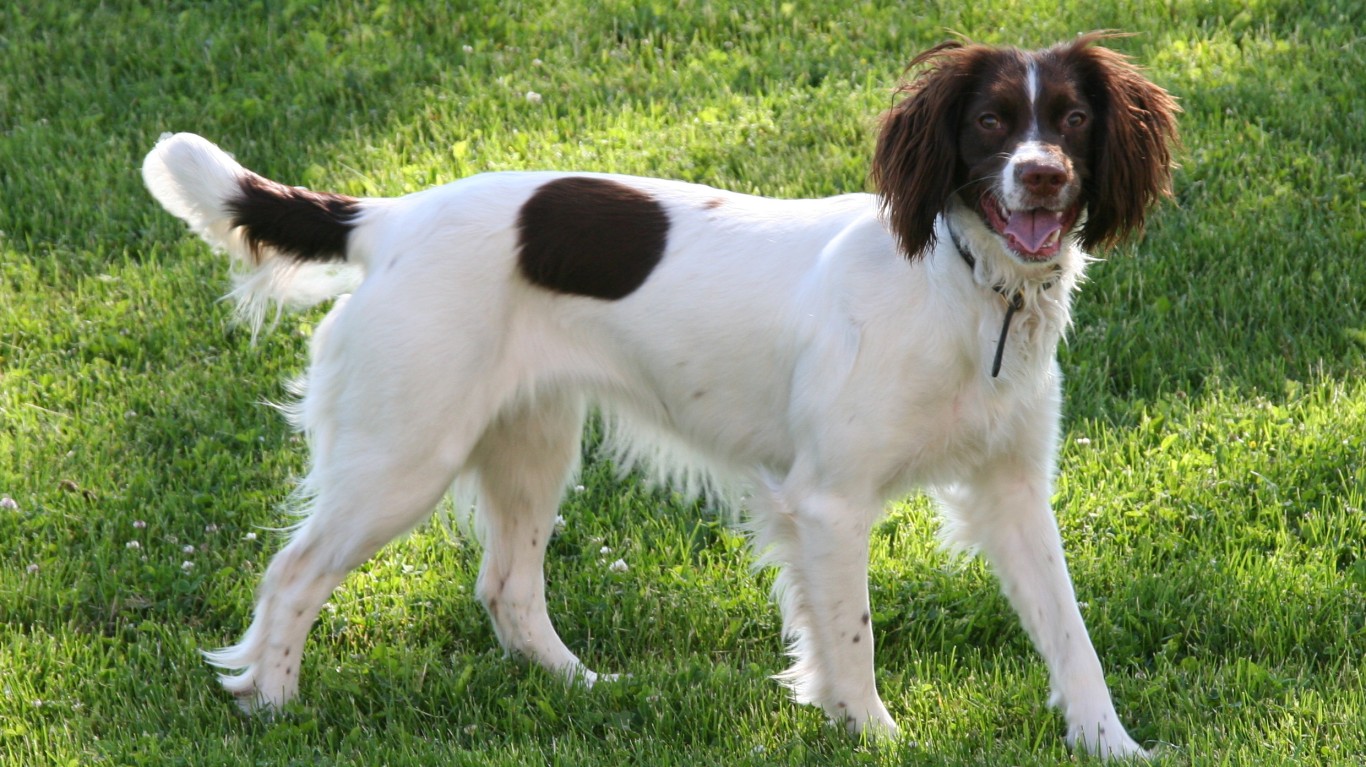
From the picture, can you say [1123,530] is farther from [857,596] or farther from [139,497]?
[139,497]

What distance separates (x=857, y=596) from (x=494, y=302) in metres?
1.17

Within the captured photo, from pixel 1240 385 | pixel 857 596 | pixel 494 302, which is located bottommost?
pixel 1240 385

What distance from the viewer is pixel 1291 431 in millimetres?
5016

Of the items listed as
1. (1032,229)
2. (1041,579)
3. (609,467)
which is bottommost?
(609,467)

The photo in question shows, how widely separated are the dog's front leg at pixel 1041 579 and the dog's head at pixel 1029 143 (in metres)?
0.70

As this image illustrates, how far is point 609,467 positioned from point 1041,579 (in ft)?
5.95

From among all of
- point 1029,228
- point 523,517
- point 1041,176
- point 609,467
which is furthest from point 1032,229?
point 609,467

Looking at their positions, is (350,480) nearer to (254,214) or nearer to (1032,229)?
(254,214)

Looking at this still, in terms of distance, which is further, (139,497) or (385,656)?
(139,497)

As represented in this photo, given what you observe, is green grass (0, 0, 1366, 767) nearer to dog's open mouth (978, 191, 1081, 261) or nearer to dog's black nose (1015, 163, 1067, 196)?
dog's open mouth (978, 191, 1081, 261)

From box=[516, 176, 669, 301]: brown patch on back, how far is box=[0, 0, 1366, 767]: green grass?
1.05 metres

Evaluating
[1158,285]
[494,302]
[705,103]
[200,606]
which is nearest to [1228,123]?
[1158,285]

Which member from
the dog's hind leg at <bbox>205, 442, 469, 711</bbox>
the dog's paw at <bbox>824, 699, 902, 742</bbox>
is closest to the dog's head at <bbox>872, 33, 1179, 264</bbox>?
the dog's paw at <bbox>824, 699, 902, 742</bbox>

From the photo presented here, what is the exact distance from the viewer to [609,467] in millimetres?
5316
